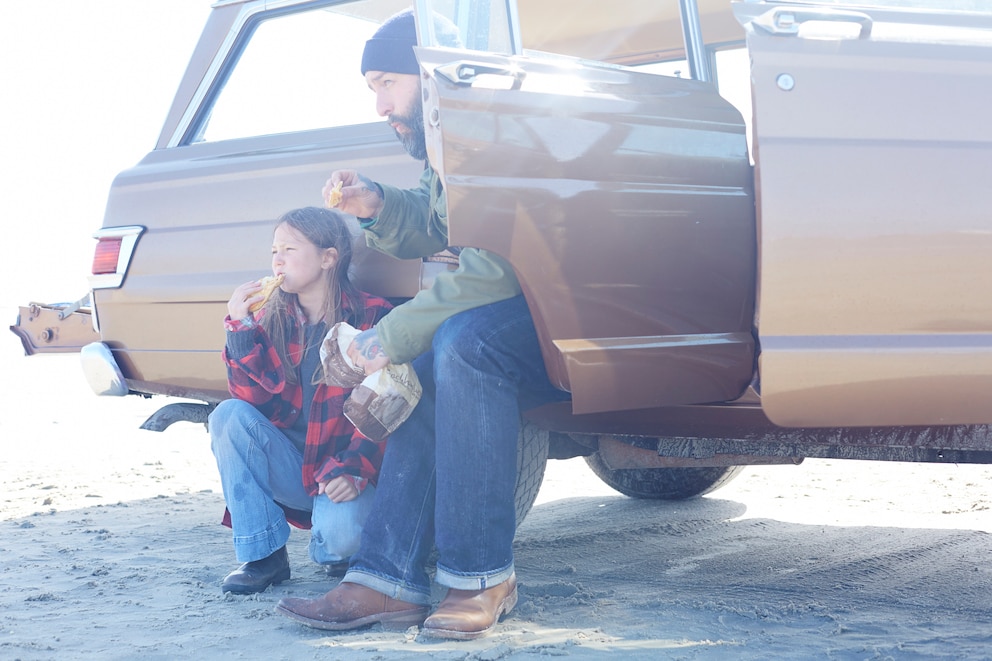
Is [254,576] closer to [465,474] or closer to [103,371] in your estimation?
[465,474]

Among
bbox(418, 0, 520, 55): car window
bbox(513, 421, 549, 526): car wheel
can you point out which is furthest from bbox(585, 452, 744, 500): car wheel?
bbox(418, 0, 520, 55): car window

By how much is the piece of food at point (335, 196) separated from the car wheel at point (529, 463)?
76cm

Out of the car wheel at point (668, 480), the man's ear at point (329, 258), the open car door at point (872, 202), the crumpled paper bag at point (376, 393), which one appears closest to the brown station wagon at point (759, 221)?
the open car door at point (872, 202)

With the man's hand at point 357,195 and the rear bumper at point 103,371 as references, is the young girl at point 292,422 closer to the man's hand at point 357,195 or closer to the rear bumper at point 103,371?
the man's hand at point 357,195

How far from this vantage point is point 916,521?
3689 mm

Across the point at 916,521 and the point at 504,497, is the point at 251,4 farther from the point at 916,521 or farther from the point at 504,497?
the point at 916,521

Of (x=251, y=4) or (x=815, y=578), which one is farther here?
(x=251, y=4)

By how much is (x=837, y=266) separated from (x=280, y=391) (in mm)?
1532

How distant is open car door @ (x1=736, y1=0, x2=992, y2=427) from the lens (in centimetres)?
203

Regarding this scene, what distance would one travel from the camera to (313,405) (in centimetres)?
276

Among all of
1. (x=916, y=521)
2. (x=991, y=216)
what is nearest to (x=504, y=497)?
(x=991, y=216)

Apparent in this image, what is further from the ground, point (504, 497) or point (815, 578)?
point (504, 497)

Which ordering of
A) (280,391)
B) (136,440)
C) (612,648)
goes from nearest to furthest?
(612,648) < (280,391) < (136,440)

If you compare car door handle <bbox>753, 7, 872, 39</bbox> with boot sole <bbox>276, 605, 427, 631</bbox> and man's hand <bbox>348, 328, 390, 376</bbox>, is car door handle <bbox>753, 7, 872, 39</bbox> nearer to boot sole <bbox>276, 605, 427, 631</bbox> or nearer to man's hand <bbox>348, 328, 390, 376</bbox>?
man's hand <bbox>348, 328, 390, 376</bbox>
